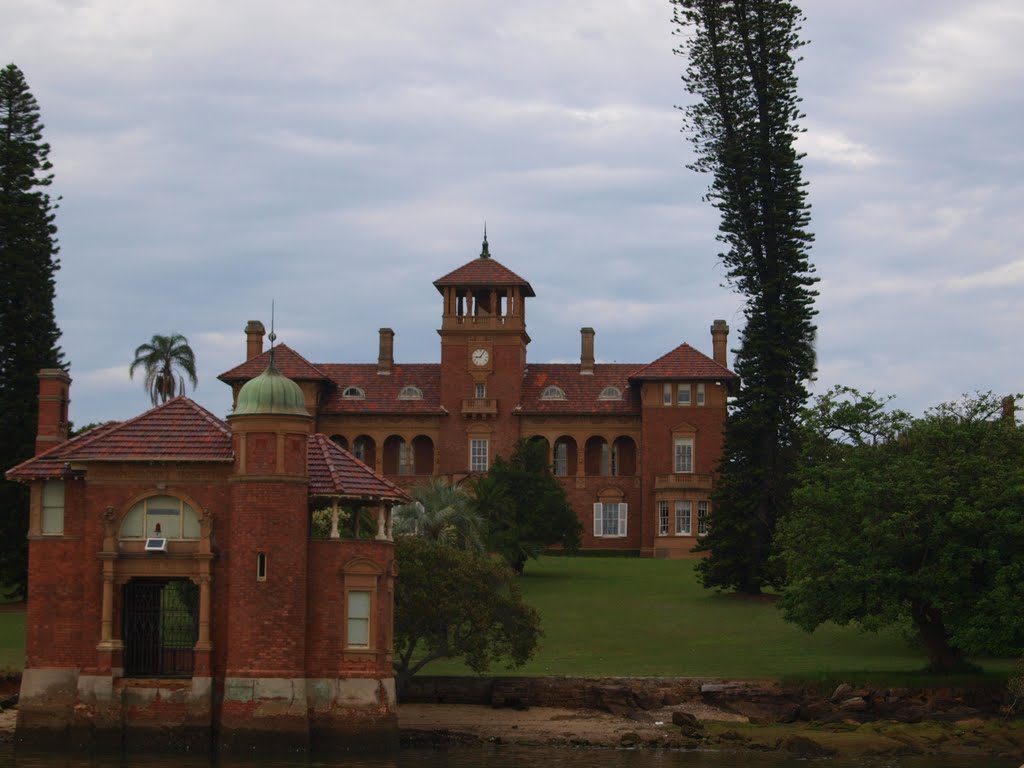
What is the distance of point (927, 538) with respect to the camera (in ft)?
137

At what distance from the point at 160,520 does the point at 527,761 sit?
8.98 m

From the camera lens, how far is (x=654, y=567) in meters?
73.9

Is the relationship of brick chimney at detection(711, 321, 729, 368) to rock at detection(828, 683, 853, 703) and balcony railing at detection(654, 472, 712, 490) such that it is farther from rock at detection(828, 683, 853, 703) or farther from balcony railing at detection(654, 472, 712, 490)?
rock at detection(828, 683, 853, 703)

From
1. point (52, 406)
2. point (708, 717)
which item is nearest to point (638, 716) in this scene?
point (708, 717)

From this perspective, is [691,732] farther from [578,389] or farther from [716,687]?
[578,389]

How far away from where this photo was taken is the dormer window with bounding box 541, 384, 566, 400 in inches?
3423

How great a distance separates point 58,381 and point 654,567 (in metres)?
36.6

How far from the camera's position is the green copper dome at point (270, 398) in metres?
34.7

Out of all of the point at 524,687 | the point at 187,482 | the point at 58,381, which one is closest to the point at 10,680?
the point at 58,381

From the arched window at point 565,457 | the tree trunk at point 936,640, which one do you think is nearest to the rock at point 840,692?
the tree trunk at point 936,640

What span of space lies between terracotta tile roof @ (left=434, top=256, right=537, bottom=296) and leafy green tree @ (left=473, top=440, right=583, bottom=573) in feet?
50.0

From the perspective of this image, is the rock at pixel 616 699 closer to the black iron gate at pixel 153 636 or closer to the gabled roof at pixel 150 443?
the black iron gate at pixel 153 636

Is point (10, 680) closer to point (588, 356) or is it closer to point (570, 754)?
point (570, 754)

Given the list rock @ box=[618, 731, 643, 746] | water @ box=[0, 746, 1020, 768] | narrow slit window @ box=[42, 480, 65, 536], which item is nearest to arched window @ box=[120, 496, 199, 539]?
narrow slit window @ box=[42, 480, 65, 536]
